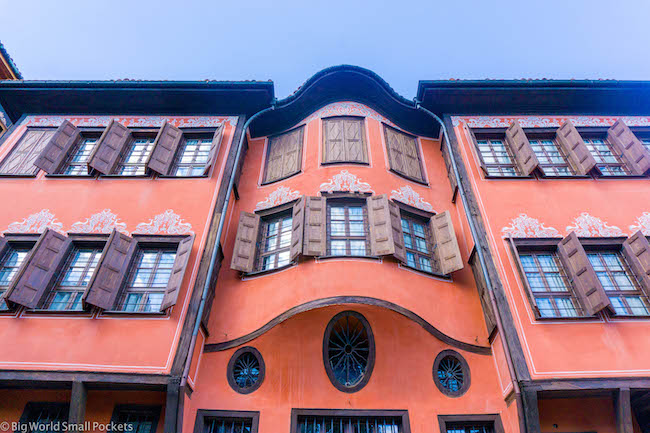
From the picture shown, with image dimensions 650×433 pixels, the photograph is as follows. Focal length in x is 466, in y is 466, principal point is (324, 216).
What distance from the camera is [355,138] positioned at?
35.1 feet

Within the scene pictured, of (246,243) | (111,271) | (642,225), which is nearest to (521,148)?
(642,225)

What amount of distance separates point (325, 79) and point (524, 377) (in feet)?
26.2

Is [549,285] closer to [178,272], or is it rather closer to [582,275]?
[582,275]

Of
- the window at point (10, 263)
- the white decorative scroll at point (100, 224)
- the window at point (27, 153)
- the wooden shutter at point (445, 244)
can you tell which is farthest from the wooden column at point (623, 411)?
the window at point (27, 153)

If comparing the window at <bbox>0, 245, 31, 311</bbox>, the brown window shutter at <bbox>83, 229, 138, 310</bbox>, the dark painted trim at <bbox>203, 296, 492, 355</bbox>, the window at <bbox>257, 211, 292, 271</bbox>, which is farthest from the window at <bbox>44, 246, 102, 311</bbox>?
the window at <bbox>257, 211, 292, 271</bbox>

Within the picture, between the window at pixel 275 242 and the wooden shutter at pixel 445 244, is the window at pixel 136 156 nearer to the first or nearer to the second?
the window at pixel 275 242

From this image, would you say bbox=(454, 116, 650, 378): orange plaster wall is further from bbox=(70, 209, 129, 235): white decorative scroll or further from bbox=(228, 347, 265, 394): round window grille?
bbox=(70, 209, 129, 235): white decorative scroll

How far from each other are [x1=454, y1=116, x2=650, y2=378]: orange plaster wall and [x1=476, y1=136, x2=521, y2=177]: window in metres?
0.40

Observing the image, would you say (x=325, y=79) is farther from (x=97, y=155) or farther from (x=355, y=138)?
(x=97, y=155)

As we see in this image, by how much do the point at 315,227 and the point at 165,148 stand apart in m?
4.21

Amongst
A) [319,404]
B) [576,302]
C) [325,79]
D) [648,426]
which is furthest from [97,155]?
[648,426]

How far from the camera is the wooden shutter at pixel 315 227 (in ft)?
27.0

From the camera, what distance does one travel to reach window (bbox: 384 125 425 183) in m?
10.4

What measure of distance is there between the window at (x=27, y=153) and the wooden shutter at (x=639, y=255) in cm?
1204
